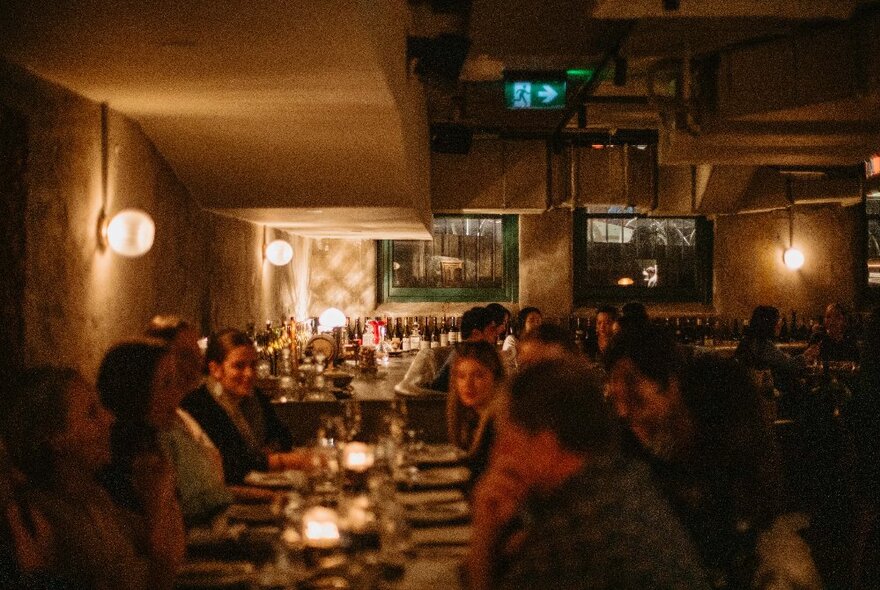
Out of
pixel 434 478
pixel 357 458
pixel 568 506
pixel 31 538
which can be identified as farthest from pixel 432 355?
pixel 568 506

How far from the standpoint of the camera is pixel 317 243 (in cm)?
1060

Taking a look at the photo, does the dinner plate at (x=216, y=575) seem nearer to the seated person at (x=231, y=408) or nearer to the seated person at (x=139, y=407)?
the seated person at (x=139, y=407)

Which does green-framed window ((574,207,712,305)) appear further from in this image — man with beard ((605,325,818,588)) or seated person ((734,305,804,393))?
man with beard ((605,325,818,588))

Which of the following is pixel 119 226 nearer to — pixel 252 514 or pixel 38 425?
pixel 252 514

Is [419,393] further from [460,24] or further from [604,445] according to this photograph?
[604,445]

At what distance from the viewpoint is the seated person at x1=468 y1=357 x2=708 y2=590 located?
1551 mm

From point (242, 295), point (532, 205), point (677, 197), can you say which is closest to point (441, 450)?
point (242, 295)

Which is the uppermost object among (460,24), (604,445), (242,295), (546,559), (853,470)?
(460,24)

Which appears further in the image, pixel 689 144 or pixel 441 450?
pixel 689 144

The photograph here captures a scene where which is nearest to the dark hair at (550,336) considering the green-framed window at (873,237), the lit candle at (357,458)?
the lit candle at (357,458)

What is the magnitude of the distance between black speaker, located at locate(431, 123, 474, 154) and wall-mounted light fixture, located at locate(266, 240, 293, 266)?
2.00 m

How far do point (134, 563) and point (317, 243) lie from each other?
323 inches

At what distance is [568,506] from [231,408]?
9.97ft

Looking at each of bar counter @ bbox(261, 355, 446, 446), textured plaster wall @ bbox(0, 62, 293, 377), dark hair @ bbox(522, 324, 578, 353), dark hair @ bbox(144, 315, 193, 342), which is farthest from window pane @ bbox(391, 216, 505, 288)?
dark hair @ bbox(144, 315, 193, 342)
